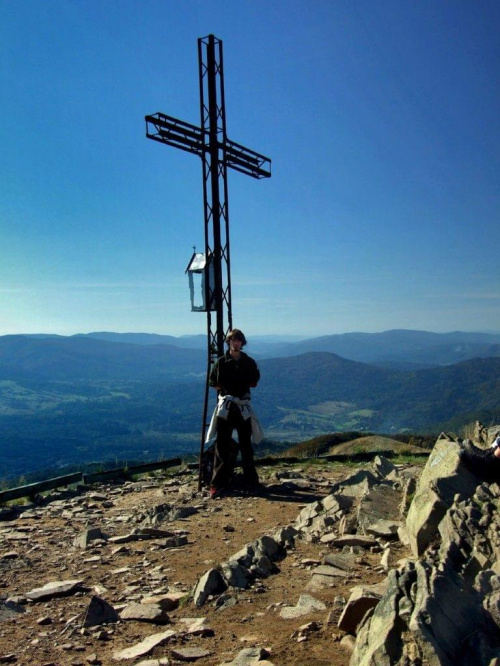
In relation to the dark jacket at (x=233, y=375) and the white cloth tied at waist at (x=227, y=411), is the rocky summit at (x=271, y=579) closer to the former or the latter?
the white cloth tied at waist at (x=227, y=411)

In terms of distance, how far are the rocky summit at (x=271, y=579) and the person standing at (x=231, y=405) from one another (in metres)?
1.00

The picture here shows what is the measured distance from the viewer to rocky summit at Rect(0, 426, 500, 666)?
365 cm

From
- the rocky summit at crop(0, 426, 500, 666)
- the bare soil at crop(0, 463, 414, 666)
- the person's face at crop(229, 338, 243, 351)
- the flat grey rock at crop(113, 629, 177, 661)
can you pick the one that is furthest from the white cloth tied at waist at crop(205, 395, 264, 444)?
the flat grey rock at crop(113, 629, 177, 661)

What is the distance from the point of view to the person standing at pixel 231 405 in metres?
10.2

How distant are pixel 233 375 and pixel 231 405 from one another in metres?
0.54

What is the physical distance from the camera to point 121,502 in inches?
407

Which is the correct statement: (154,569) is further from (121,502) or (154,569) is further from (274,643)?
(121,502)

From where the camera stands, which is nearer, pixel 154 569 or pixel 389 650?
pixel 389 650

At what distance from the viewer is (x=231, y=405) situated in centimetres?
1023

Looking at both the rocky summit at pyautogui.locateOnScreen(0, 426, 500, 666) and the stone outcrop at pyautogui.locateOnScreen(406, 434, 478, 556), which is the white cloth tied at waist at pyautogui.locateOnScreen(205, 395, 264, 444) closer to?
the rocky summit at pyautogui.locateOnScreen(0, 426, 500, 666)

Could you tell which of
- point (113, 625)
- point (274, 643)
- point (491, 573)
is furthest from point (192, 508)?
point (491, 573)

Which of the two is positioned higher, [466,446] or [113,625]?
[466,446]

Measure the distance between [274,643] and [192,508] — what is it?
484cm

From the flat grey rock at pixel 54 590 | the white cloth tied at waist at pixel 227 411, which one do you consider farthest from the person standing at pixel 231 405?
the flat grey rock at pixel 54 590
